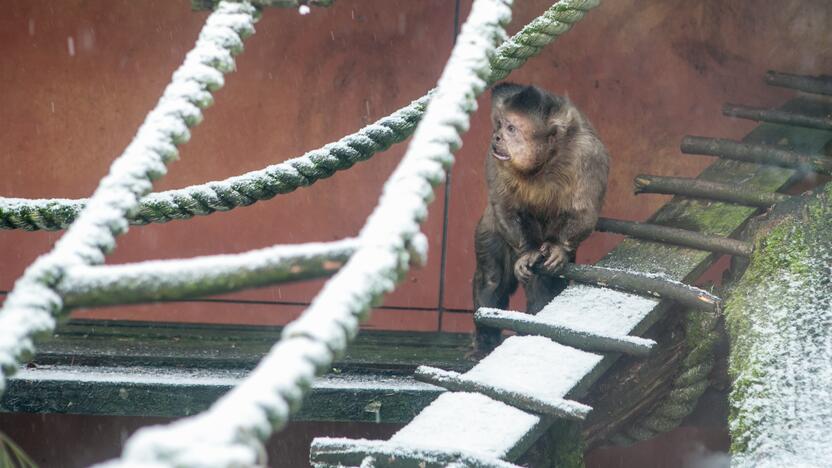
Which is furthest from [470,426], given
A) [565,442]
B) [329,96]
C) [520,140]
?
[329,96]

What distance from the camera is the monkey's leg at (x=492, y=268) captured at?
14.1 ft

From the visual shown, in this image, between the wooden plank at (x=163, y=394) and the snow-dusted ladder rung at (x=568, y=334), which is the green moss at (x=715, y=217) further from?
the wooden plank at (x=163, y=394)

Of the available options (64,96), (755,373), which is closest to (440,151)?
(755,373)

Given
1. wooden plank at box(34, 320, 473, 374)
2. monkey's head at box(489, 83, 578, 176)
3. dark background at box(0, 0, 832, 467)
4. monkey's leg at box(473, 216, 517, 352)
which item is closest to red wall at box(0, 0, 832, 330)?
dark background at box(0, 0, 832, 467)

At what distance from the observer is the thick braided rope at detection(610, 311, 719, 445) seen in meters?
3.32

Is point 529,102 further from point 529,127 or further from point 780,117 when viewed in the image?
point 780,117

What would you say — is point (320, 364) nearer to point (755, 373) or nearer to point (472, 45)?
point (472, 45)

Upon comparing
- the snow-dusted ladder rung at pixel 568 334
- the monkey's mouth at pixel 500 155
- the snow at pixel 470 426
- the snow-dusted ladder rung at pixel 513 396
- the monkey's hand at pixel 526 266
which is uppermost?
the monkey's mouth at pixel 500 155

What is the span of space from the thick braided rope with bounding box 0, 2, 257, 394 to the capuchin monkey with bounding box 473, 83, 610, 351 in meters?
2.21

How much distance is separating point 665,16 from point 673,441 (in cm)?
193

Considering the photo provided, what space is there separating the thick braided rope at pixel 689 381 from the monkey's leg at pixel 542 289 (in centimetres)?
75

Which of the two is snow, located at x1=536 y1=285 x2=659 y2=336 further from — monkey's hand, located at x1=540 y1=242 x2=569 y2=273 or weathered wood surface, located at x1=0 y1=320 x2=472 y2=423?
weathered wood surface, located at x1=0 y1=320 x2=472 y2=423

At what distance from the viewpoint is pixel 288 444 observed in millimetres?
4289

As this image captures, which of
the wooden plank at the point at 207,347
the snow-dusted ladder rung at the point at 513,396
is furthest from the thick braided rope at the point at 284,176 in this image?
the wooden plank at the point at 207,347
